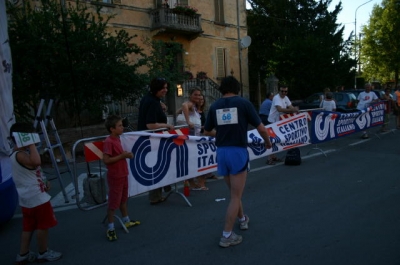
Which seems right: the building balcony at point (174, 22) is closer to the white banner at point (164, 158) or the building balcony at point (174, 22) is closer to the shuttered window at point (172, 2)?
the shuttered window at point (172, 2)

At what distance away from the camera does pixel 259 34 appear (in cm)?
3197

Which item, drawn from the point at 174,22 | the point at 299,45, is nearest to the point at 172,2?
the point at 174,22

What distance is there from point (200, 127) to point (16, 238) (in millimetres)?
3713

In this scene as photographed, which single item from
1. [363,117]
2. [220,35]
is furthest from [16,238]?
[220,35]

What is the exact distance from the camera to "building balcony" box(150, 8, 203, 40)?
19.2m

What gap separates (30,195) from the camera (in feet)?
12.2

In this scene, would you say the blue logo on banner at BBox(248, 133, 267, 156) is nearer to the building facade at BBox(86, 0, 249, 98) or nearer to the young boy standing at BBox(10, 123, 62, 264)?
the young boy standing at BBox(10, 123, 62, 264)

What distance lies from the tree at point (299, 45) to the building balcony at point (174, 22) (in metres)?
8.05

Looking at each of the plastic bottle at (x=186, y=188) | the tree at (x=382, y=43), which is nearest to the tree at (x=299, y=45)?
the tree at (x=382, y=43)

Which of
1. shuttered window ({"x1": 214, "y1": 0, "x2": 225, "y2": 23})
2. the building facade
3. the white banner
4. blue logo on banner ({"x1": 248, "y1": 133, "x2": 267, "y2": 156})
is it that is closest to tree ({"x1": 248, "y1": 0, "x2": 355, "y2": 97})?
the building facade

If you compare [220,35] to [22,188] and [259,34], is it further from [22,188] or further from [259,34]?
[22,188]

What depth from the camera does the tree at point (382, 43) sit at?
35.9 m

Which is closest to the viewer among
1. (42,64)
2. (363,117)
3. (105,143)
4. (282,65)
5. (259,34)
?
(105,143)

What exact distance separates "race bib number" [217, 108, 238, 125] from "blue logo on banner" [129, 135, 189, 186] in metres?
1.52
